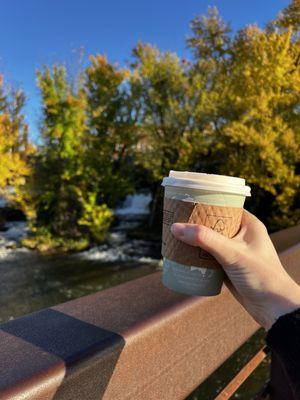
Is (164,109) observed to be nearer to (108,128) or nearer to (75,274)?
(108,128)

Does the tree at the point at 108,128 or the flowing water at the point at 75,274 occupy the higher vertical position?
the tree at the point at 108,128

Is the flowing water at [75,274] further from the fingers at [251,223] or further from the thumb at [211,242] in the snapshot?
the thumb at [211,242]

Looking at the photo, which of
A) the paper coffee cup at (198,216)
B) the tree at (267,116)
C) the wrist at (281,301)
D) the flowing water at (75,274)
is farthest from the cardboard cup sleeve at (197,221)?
the tree at (267,116)

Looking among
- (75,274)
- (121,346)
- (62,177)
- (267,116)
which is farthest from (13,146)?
(121,346)

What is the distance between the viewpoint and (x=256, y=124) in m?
12.2

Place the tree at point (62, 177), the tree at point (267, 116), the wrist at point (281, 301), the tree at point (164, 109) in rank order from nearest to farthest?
1. the wrist at point (281, 301)
2. the tree at point (267, 116)
3. the tree at point (62, 177)
4. the tree at point (164, 109)

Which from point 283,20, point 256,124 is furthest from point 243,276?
point 283,20

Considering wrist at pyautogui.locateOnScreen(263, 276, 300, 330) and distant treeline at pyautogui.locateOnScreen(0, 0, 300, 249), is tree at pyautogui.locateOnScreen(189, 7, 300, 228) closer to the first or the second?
distant treeline at pyautogui.locateOnScreen(0, 0, 300, 249)

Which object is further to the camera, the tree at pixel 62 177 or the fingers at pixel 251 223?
the tree at pixel 62 177

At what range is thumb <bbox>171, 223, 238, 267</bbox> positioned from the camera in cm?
97

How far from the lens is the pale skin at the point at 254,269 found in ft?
3.19

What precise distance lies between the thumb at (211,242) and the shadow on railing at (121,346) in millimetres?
445

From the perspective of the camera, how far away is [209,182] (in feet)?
3.50

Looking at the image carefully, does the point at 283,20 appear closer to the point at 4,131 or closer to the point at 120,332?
the point at 4,131
